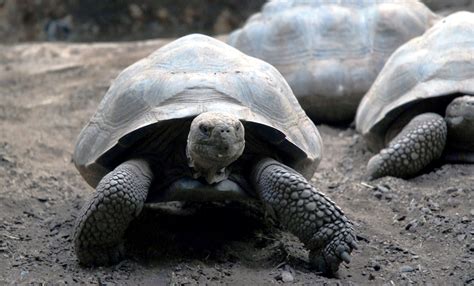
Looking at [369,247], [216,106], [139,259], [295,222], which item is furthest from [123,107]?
[369,247]

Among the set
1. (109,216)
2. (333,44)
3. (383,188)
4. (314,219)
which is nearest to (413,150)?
(383,188)

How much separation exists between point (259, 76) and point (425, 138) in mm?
1386

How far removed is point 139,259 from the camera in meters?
3.24

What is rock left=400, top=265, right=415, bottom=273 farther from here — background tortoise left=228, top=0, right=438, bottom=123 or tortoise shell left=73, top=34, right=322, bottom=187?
background tortoise left=228, top=0, right=438, bottom=123

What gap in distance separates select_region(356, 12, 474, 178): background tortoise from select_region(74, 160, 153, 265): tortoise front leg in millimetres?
1879

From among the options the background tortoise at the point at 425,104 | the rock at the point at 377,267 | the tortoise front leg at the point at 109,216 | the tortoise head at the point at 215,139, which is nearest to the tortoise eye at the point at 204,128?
the tortoise head at the point at 215,139

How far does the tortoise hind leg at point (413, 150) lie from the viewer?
4.47 metres

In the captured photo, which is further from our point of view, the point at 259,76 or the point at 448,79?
the point at 448,79

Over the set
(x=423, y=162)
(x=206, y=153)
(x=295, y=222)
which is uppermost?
(x=206, y=153)

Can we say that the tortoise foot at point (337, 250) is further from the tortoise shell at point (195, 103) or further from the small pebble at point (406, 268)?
the tortoise shell at point (195, 103)

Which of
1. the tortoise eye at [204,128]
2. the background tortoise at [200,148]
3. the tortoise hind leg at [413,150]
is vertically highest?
the tortoise eye at [204,128]

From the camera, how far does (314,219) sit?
3.08 metres

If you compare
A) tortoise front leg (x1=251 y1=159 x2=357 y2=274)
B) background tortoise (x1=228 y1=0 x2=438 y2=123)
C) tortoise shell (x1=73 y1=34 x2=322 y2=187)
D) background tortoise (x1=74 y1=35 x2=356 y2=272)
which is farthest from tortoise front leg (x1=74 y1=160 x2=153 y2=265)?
background tortoise (x1=228 y1=0 x2=438 y2=123)

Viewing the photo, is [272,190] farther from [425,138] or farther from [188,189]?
[425,138]
